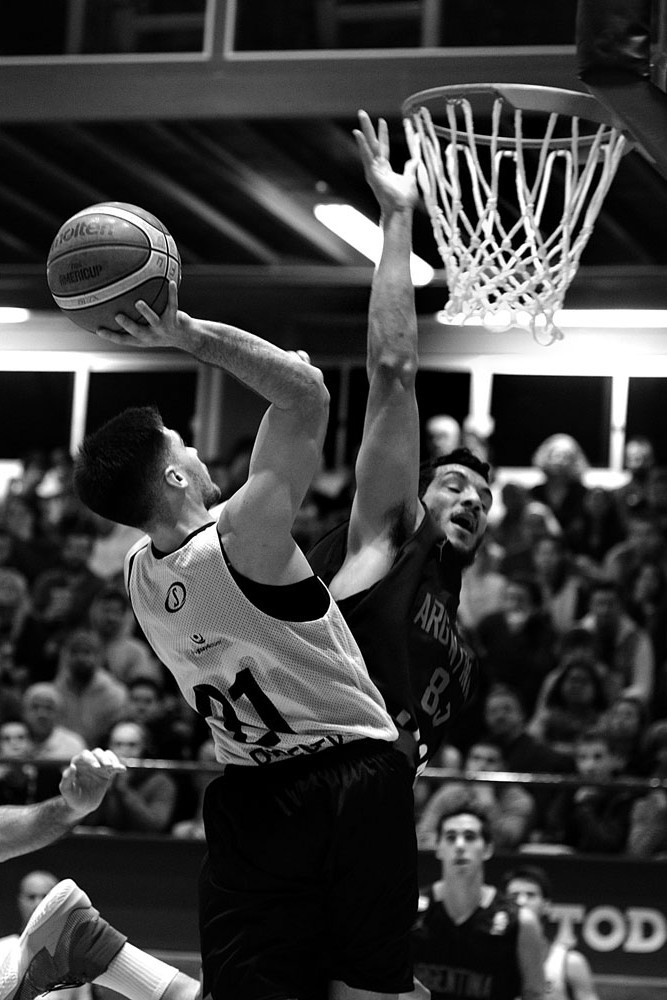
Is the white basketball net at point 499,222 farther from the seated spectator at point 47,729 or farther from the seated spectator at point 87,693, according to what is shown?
the seated spectator at point 87,693

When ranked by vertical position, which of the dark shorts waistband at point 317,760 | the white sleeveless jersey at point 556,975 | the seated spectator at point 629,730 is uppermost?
the dark shorts waistband at point 317,760

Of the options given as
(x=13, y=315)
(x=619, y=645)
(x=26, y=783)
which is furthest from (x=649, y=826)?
(x=13, y=315)

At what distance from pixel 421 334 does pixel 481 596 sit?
16.1 feet

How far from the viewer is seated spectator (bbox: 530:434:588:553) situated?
34.8ft

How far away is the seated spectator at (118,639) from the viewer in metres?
9.96

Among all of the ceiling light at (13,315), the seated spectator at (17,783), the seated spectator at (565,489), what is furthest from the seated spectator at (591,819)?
the ceiling light at (13,315)

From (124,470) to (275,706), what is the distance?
697mm

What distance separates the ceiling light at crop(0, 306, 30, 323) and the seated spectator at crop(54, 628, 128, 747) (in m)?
6.19

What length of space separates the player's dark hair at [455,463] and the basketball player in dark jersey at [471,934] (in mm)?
2623

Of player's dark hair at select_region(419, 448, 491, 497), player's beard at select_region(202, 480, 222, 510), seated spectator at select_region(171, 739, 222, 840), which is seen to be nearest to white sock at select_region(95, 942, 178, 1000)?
player's beard at select_region(202, 480, 222, 510)

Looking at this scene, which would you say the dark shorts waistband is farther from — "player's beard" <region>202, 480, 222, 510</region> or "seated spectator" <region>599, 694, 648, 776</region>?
"seated spectator" <region>599, 694, 648, 776</region>

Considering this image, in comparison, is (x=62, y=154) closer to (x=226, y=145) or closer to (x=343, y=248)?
(x=226, y=145)

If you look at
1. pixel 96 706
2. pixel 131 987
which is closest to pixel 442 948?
pixel 131 987

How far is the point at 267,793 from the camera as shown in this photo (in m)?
3.87
